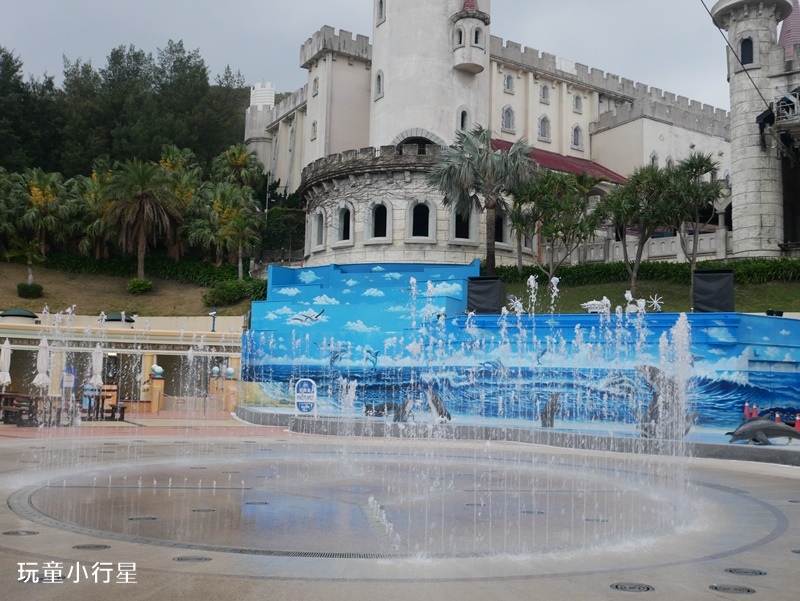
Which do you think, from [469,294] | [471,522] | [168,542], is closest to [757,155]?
[469,294]

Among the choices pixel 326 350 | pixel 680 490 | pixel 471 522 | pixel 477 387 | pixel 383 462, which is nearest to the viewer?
pixel 471 522

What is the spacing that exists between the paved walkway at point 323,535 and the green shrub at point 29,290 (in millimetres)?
33090

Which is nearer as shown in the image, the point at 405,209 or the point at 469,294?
the point at 469,294

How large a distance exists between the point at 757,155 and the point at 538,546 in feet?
108

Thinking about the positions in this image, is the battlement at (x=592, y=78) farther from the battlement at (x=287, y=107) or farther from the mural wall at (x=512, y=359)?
the mural wall at (x=512, y=359)

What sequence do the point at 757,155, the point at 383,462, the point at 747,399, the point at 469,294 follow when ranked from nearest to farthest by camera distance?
1. the point at 383,462
2. the point at 747,399
3. the point at 469,294
4. the point at 757,155

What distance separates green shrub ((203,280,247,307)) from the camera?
4459 cm

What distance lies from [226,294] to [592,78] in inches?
1304

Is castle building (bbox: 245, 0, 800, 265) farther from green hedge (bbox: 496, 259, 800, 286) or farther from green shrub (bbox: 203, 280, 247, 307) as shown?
green shrub (bbox: 203, 280, 247, 307)

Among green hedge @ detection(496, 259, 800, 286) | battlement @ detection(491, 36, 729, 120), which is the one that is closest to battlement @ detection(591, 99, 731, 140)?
battlement @ detection(491, 36, 729, 120)

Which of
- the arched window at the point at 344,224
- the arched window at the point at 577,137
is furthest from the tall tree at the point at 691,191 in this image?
the arched window at the point at 577,137

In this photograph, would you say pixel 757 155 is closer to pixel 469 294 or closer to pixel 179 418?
pixel 469 294

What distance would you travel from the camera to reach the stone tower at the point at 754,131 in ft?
115

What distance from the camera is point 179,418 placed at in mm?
28266
